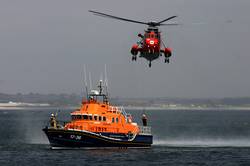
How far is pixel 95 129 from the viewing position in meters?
68.1

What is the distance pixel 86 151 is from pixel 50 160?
686 centimetres

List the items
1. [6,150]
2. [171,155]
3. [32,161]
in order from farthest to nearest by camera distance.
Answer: [6,150], [171,155], [32,161]

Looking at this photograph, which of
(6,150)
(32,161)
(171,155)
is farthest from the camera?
(6,150)

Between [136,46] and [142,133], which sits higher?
[136,46]

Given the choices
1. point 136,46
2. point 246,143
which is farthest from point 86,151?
point 246,143

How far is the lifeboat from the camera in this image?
6738cm

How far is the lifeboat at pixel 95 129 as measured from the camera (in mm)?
67375

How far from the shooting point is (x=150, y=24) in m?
64.7

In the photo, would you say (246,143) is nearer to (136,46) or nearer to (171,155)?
(171,155)

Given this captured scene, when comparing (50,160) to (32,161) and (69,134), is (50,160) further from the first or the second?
(69,134)

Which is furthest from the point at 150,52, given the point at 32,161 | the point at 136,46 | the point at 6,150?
the point at 6,150

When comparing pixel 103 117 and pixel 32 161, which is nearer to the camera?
pixel 32 161

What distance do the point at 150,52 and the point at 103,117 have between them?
28.3 feet

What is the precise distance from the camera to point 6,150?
235 ft
